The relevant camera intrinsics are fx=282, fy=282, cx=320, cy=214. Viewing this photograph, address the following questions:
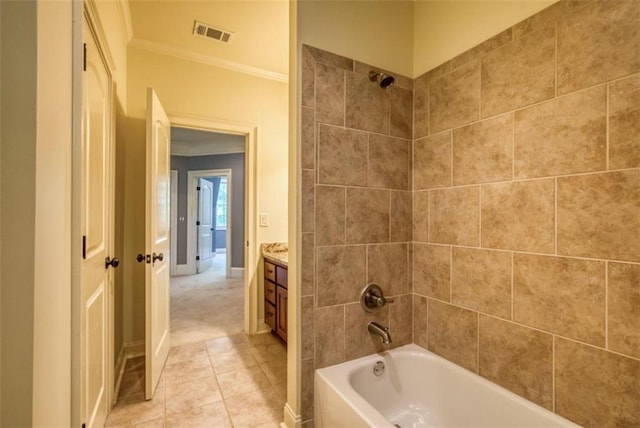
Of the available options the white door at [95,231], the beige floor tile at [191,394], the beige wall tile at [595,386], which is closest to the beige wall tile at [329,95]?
the white door at [95,231]

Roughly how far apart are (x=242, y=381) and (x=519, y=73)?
253cm

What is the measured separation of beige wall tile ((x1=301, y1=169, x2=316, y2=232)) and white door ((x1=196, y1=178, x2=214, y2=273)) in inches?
202

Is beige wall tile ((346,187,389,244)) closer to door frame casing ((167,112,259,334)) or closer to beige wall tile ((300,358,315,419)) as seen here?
beige wall tile ((300,358,315,419))

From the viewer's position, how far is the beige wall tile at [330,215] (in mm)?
1542

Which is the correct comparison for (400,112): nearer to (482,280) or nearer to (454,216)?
(454,216)

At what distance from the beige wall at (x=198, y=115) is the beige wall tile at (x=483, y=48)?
1.88 meters

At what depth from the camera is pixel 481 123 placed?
1.46 meters

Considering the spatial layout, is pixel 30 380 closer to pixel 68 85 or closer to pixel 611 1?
pixel 68 85

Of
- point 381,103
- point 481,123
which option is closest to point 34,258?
point 381,103

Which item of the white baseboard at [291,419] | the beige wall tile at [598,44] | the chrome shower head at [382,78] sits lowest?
the white baseboard at [291,419]

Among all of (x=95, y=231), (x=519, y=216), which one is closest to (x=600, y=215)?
(x=519, y=216)


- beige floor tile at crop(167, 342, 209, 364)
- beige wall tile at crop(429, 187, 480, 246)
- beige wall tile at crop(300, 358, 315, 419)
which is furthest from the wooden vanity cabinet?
beige wall tile at crop(429, 187, 480, 246)

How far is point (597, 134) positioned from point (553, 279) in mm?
593

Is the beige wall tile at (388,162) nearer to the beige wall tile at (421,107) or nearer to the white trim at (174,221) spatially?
the beige wall tile at (421,107)
